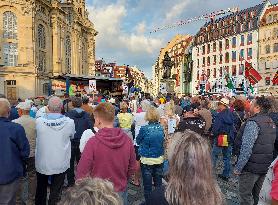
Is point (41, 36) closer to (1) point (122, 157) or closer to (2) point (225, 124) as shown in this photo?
(2) point (225, 124)

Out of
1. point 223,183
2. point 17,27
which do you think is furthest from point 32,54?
point 223,183

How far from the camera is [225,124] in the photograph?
28.4 feet

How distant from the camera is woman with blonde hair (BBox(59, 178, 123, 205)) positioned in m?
1.80

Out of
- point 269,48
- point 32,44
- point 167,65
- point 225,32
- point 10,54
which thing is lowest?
point 167,65

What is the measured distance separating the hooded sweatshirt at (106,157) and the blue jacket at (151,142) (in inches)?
81.2

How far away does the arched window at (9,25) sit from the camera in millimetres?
42312

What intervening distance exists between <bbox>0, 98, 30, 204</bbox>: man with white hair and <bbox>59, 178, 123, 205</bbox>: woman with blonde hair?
3305 mm

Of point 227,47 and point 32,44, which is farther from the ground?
point 227,47

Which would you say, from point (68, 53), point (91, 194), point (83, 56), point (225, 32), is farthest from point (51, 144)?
point (225, 32)

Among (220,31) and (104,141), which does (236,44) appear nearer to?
(220,31)

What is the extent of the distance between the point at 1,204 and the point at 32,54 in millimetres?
40607

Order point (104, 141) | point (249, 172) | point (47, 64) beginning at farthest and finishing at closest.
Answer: point (47, 64)
point (249, 172)
point (104, 141)

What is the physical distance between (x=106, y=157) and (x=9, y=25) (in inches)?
1693

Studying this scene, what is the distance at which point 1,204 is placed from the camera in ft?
16.1
